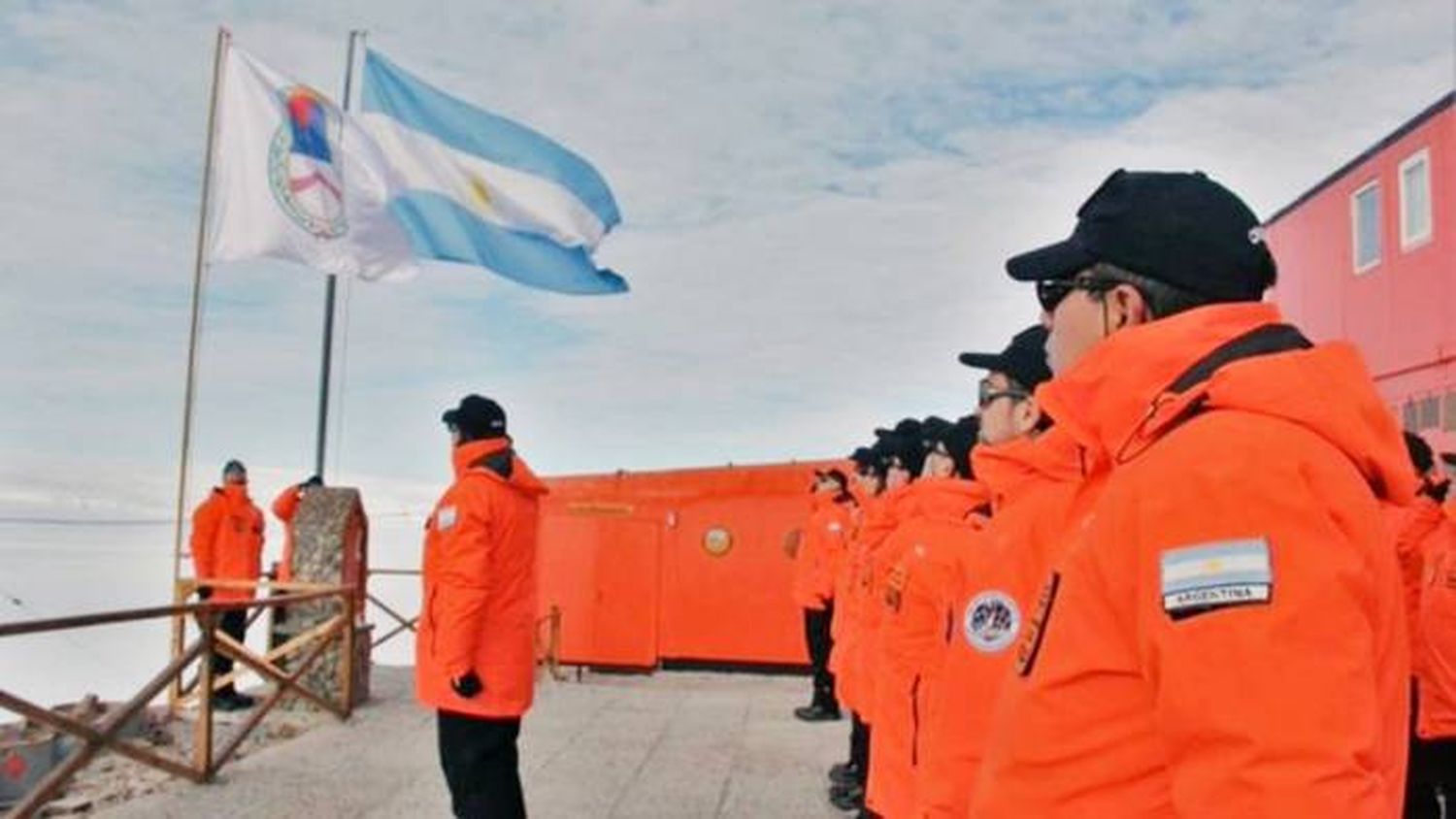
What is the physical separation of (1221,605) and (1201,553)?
0.06 m

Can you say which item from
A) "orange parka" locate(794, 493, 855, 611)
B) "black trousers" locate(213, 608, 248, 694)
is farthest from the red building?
"black trousers" locate(213, 608, 248, 694)

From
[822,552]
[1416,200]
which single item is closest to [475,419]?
[822,552]

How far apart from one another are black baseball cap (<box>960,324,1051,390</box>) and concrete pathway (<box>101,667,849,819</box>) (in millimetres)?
4385

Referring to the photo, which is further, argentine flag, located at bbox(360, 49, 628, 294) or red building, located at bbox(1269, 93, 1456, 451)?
argentine flag, located at bbox(360, 49, 628, 294)

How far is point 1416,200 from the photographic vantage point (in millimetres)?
10445

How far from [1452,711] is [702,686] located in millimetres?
8781

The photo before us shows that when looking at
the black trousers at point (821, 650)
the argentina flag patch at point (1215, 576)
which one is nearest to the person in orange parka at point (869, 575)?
the black trousers at point (821, 650)

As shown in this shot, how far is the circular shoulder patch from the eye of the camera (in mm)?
2264

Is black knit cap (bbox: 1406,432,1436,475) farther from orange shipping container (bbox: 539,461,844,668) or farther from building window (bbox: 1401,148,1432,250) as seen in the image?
orange shipping container (bbox: 539,461,844,668)

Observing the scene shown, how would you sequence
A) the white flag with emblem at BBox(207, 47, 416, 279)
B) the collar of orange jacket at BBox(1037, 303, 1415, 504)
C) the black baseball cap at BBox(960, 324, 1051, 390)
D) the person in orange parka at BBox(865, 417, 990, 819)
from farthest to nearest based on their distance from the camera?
the white flag with emblem at BBox(207, 47, 416, 279) → the person in orange parka at BBox(865, 417, 990, 819) → the black baseball cap at BBox(960, 324, 1051, 390) → the collar of orange jacket at BBox(1037, 303, 1415, 504)

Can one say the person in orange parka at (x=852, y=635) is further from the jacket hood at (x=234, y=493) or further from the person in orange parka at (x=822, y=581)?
the jacket hood at (x=234, y=493)

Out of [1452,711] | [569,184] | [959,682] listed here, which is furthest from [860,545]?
[569,184]

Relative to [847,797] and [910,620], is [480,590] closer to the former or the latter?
[910,620]

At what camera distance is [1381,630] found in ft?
4.35
